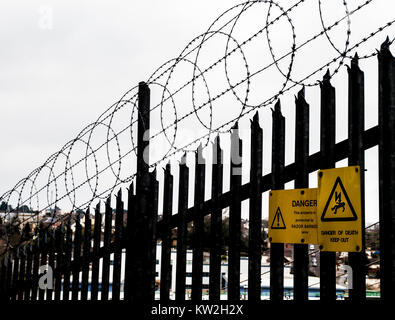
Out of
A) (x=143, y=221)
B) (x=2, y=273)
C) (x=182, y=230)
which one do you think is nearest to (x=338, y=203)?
(x=182, y=230)

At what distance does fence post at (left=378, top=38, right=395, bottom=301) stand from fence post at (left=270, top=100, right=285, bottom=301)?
26.4 inches

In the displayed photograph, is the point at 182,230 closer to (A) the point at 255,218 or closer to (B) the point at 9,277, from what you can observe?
(A) the point at 255,218

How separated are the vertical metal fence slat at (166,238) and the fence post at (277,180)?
1191mm

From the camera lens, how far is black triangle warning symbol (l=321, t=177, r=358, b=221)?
121 inches

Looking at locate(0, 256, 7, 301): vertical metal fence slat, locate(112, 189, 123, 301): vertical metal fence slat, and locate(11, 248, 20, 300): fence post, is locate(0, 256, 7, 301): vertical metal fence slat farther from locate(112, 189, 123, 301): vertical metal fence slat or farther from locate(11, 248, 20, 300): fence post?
locate(112, 189, 123, 301): vertical metal fence slat

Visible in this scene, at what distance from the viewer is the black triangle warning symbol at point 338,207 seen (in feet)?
10.1

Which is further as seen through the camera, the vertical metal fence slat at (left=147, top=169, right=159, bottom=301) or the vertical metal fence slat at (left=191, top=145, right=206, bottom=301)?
the vertical metal fence slat at (left=147, top=169, right=159, bottom=301)

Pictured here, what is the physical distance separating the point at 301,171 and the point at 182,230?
1313 mm

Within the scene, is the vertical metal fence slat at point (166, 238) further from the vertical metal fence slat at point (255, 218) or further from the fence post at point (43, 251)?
the fence post at point (43, 251)

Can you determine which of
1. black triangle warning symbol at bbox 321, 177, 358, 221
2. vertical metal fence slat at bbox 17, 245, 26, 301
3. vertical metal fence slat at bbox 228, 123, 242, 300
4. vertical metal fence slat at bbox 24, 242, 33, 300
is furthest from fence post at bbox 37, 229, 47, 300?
black triangle warning symbol at bbox 321, 177, 358, 221

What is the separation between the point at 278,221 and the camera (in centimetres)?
348

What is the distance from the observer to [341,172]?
3.17 meters

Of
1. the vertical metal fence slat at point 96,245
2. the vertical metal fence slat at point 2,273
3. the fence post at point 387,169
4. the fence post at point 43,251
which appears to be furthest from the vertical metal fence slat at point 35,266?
the fence post at point 387,169
